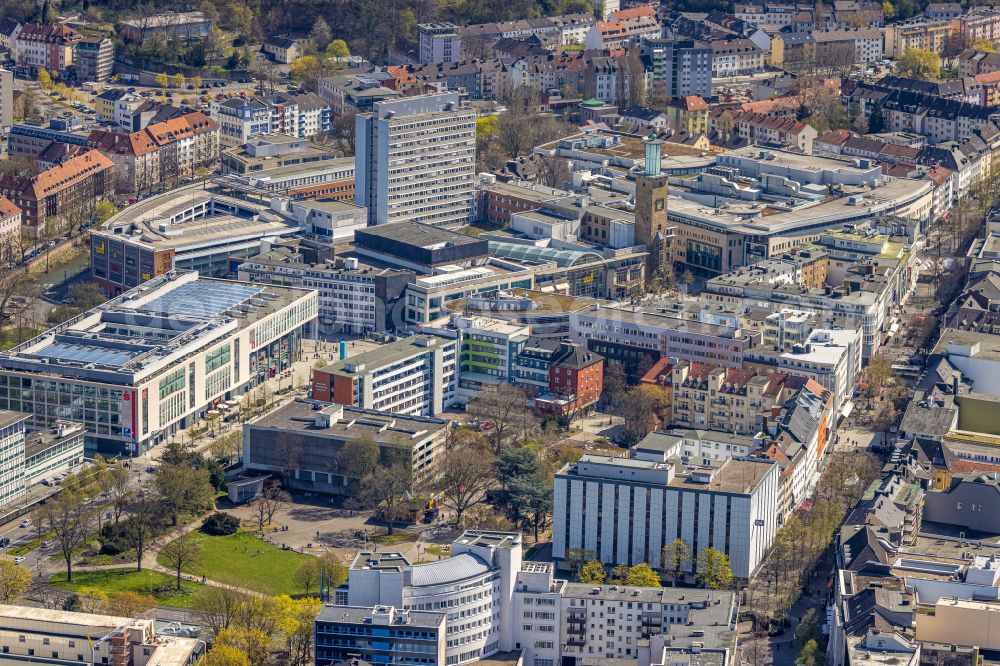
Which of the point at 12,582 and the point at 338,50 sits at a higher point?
the point at 338,50

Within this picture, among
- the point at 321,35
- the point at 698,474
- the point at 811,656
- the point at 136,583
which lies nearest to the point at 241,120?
the point at 321,35

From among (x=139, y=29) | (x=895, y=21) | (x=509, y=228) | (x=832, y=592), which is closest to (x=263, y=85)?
(x=139, y=29)

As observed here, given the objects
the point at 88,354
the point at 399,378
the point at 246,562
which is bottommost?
the point at 246,562

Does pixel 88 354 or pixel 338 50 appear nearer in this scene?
pixel 88 354

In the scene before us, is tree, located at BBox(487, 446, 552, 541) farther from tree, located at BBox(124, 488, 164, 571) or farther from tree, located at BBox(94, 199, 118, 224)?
tree, located at BBox(94, 199, 118, 224)

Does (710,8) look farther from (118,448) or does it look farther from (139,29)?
(118,448)

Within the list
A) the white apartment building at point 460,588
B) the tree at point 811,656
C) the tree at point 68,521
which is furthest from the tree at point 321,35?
the tree at point 811,656

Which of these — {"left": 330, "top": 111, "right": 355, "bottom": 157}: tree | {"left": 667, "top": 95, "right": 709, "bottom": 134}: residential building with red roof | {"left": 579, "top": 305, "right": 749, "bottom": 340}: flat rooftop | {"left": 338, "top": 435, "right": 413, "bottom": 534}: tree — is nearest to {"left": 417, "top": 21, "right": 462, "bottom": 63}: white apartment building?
{"left": 667, "top": 95, "right": 709, "bottom": 134}: residential building with red roof

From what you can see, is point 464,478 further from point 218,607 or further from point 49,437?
point 49,437
